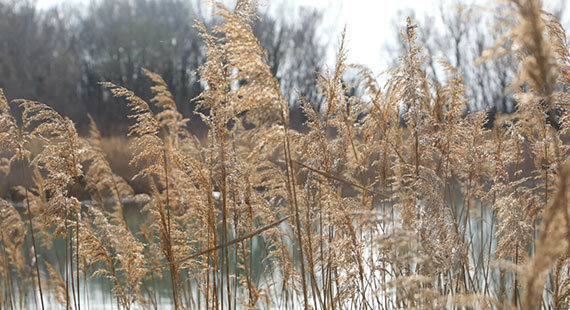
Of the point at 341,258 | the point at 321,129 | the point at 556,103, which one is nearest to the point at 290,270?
the point at 341,258

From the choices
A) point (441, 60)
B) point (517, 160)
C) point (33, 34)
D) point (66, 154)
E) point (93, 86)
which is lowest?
point (517, 160)

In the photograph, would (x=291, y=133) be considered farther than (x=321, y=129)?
No

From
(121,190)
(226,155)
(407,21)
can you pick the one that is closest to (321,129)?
(226,155)

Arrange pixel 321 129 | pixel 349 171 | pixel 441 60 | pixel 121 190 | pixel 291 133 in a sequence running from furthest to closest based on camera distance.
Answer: pixel 121 190, pixel 349 171, pixel 441 60, pixel 321 129, pixel 291 133

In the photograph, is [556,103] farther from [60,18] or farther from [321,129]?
[60,18]

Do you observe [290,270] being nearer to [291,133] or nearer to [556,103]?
[291,133]

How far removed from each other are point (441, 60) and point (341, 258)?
6.02 ft

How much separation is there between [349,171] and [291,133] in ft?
5.18

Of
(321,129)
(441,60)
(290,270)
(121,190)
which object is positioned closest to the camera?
(321,129)

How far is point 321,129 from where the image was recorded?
2.84 meters

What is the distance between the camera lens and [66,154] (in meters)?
3.21

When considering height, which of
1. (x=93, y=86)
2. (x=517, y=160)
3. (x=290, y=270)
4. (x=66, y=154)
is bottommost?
(x=290, y=270)

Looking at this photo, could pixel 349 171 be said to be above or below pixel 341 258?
above

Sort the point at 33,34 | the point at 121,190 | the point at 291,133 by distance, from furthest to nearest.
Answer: the point at 33,34
the point at 121,190
the point at 291,133
